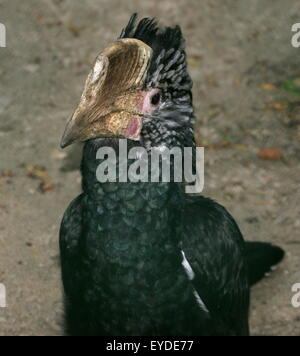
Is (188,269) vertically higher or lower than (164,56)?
lower

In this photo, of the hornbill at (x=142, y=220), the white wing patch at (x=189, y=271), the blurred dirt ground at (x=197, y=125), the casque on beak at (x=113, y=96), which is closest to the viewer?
the casque on beak at (x=113, y=96)

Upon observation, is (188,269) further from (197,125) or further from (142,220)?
(197,125)

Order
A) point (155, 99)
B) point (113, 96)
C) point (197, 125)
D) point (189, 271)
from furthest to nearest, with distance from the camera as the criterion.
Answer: point (197, 125) < point (189, 271) < point (155, 99) < point (113, 96)

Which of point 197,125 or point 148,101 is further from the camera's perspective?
point 197,125

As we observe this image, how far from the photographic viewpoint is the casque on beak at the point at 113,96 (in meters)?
2.90

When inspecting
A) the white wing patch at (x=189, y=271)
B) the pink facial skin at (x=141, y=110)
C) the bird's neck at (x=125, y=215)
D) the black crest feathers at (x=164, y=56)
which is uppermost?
the black crest feathers at (x=164, y=56)

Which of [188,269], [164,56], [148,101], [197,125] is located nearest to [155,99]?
[148,101]

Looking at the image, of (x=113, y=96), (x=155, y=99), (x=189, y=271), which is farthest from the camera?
(x=189, y=271)

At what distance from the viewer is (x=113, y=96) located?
303 centimetres

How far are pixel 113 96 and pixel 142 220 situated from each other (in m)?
0.58

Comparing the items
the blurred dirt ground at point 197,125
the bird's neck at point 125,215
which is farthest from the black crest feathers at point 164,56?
the blurred dirt ground at point 197,125

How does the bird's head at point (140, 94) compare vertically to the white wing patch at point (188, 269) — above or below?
above

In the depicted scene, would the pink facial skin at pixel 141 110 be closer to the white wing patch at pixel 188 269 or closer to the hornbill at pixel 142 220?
the hornbill at pixel 142 220

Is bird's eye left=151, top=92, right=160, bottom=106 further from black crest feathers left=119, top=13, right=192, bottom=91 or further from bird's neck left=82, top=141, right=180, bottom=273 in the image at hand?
bird's neck left=82, top=141, right=180, bottom=273
